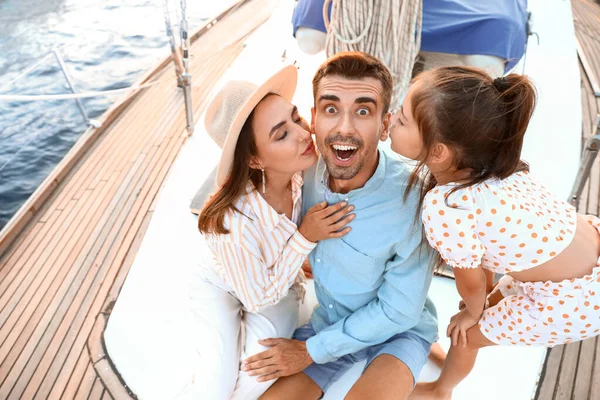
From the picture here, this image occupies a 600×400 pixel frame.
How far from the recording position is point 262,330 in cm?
136

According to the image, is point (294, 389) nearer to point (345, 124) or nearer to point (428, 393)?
point (428, 393)

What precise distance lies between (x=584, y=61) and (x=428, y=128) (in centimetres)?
396

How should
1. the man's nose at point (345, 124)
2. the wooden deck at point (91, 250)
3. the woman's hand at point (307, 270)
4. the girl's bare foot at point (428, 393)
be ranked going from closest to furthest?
the man's nose at point (345, 124), the girl's bare foot at point (428, 393), the woman's hand at point (307, 270), the wooden deck at point (91, 250)

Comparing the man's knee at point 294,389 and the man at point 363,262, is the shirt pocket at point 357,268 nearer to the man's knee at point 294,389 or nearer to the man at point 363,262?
the man at point 363,262

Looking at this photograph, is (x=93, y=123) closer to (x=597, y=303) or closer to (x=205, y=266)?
(x=205, y=266)

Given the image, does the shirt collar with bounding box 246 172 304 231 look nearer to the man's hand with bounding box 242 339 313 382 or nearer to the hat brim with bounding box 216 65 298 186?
the hat brim with bounding box 216 65 298 186

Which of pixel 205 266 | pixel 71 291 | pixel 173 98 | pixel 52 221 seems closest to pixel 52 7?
pixel 173 98

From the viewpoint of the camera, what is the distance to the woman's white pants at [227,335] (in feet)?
4.11

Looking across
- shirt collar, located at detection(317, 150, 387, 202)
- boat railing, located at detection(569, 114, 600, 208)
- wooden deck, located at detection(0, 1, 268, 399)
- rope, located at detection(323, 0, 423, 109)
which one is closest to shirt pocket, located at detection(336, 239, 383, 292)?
shirt collar, located at detection(317, 150, 387, 202)

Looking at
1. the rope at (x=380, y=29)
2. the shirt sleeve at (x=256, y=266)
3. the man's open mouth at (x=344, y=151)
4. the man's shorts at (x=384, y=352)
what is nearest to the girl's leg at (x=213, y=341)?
the shirt sleeve at (x=256, y=266)

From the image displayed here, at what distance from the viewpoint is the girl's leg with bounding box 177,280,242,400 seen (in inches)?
49.0

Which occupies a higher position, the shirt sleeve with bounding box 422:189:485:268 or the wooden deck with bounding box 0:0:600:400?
the shirt sleeve with bounding box 422:189:485:268

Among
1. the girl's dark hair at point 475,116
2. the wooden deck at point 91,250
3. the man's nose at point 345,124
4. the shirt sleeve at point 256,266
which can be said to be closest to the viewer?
the girl's dark hair at point 475,116

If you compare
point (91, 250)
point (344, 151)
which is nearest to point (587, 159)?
point (344, 151)
